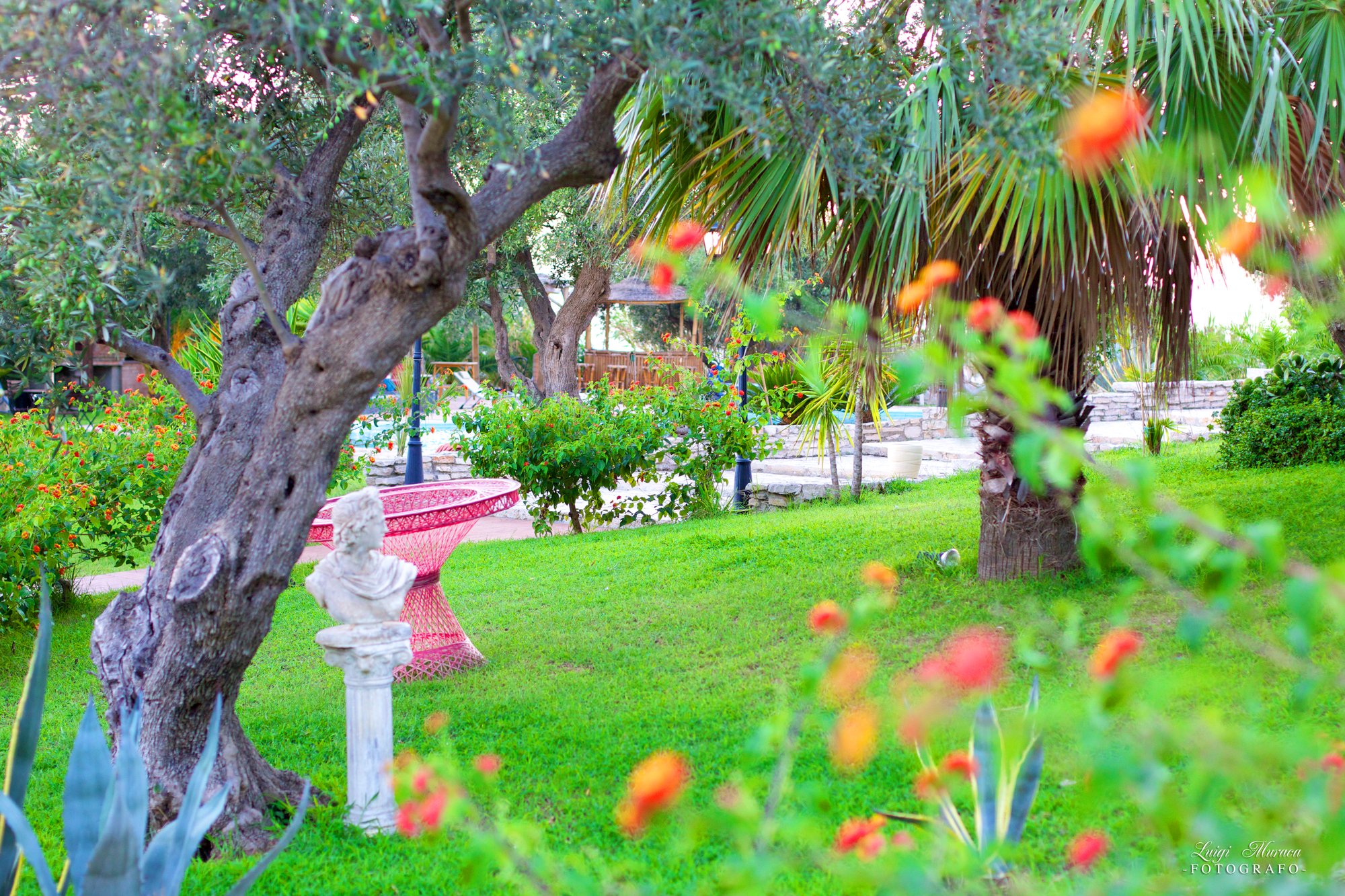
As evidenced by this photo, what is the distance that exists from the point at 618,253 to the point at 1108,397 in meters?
10.00

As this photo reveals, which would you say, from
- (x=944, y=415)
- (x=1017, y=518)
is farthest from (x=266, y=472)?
(x=944, y=415)

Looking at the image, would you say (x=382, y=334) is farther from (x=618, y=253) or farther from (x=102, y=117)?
(x=618, y=253)

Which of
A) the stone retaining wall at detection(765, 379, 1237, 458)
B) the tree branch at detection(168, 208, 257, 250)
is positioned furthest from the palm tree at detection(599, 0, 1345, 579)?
the stone retaining wall at detection(765, 379, 1237, 458)

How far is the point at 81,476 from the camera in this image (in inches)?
263

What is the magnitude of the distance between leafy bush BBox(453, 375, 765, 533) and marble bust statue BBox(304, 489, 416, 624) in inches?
208

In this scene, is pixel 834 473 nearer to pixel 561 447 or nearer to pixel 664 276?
pixel 561 447

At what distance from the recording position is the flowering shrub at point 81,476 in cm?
574

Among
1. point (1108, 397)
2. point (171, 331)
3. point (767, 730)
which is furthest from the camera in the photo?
point (171, 331)

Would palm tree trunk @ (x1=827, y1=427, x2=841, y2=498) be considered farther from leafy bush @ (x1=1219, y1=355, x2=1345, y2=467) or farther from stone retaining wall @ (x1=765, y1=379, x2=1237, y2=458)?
leafy bush @ (x1=1219, y1=355, x2=1345, y2=467)

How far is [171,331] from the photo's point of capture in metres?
24.9

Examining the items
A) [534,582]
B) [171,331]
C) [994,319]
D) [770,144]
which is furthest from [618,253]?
[171,331]

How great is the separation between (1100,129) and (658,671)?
424cm

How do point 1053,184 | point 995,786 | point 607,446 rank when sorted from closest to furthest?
point 995,786 < point 1053,184 < point 607,446

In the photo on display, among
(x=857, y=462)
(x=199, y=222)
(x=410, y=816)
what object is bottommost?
(x=410, y=816)
